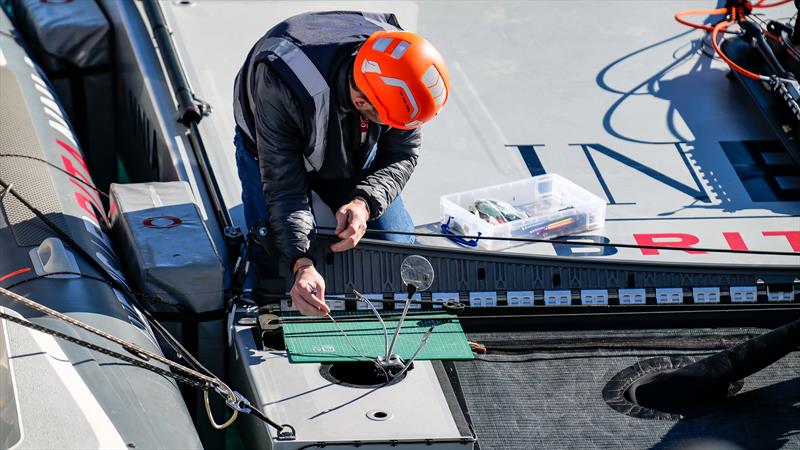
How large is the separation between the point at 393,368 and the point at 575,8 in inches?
118

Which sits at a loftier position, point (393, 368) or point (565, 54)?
point (565, 54)

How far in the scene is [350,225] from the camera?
2.78m

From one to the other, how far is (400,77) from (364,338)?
611mm

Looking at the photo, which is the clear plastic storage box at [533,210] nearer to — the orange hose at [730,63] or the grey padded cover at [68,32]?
the orange hose at [730,63]

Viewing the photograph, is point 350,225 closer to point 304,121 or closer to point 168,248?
point 304,121

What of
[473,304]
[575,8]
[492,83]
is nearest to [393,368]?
[473,304]

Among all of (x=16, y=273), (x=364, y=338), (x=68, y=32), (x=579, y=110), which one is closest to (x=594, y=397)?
(x=364, y=338)

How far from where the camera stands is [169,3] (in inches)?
188

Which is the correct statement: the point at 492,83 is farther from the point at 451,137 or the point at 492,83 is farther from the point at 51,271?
the point at 51,271

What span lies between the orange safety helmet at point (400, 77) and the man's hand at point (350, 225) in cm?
24

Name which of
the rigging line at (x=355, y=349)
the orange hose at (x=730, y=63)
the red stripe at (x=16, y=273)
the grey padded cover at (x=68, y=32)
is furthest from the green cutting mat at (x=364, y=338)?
the grey padded cover at (x=68, y=32)

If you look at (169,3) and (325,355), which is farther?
(169,3)

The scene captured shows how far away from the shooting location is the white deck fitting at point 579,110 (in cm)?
362

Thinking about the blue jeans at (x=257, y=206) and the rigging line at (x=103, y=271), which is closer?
the rigging line at (x=103, y=271)
